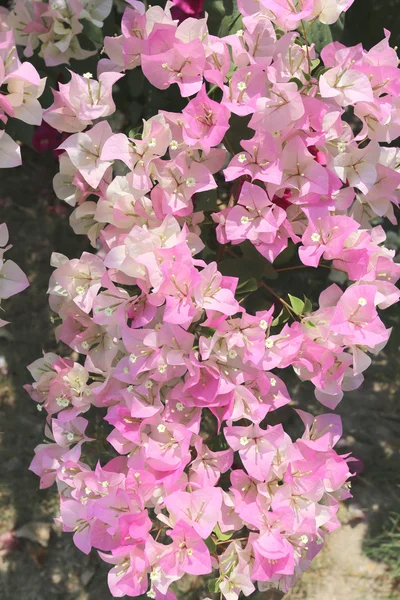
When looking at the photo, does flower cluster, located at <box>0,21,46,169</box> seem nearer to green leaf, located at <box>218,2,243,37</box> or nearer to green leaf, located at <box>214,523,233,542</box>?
green leaf, located at <box>218,2,243,37</box>

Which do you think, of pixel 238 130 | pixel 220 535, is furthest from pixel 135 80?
pixel 220 535

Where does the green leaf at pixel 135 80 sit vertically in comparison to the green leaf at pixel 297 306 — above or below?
Answer: above

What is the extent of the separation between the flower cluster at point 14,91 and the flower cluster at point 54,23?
171 millimetres

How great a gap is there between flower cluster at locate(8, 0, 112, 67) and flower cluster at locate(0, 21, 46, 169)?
0.17m

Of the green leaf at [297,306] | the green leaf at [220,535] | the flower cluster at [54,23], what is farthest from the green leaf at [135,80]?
the green leaf at [220,535]

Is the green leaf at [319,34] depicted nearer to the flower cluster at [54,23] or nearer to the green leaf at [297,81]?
the green leaf at [297,81]

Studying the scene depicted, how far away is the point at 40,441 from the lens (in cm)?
176

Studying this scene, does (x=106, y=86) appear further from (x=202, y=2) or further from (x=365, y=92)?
(x=365, y=92)

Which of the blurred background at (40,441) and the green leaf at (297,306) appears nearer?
the green leaf at (297,306)

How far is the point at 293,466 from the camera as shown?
1010mm

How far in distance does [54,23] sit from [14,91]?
0.85ft

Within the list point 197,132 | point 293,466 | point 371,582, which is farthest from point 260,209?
point 371,582

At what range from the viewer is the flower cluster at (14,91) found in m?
0.93

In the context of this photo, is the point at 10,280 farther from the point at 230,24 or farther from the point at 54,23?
the point at 230,24
